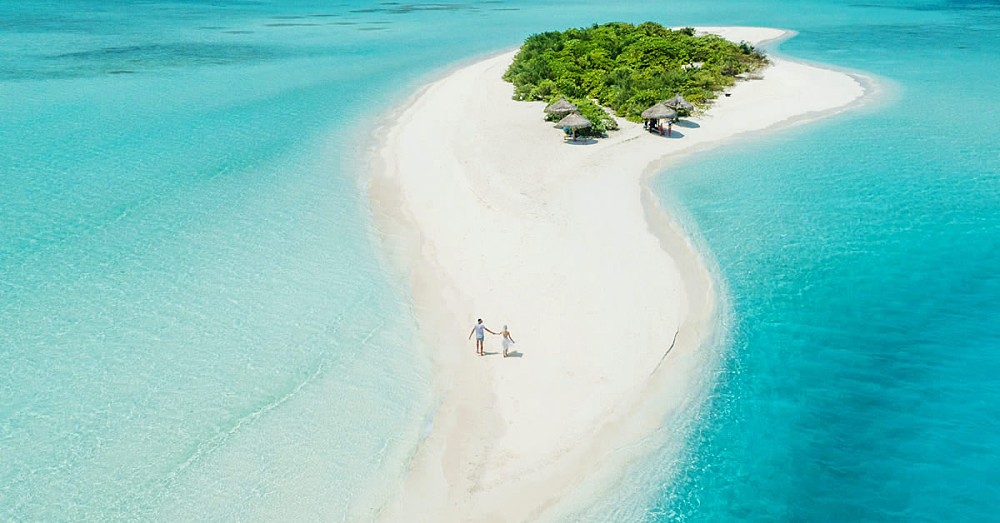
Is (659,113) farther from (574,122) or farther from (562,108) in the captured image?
(562,108)

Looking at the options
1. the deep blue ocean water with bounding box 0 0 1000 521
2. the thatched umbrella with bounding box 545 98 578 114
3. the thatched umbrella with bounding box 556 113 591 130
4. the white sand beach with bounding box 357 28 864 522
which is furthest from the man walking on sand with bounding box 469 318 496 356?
the thatched umbrella with bounding box 545 98 578 114

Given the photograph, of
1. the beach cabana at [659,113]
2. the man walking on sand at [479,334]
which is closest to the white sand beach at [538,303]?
the man walking on sand at [479,334]

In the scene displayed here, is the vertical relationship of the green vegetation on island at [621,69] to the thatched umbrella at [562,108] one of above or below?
above

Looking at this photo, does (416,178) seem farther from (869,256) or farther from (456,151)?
(869,256)

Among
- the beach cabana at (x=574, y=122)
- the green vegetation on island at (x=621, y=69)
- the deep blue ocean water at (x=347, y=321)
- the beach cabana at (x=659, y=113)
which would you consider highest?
the green vegetation on island at (x=621, y=69)

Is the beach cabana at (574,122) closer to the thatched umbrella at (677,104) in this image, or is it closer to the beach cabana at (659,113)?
the beach cabana at (659,113)

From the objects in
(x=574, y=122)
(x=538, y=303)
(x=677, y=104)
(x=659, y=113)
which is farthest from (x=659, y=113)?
Result: (x=538, y=303)

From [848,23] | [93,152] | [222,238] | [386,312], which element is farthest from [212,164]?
[848,23]
